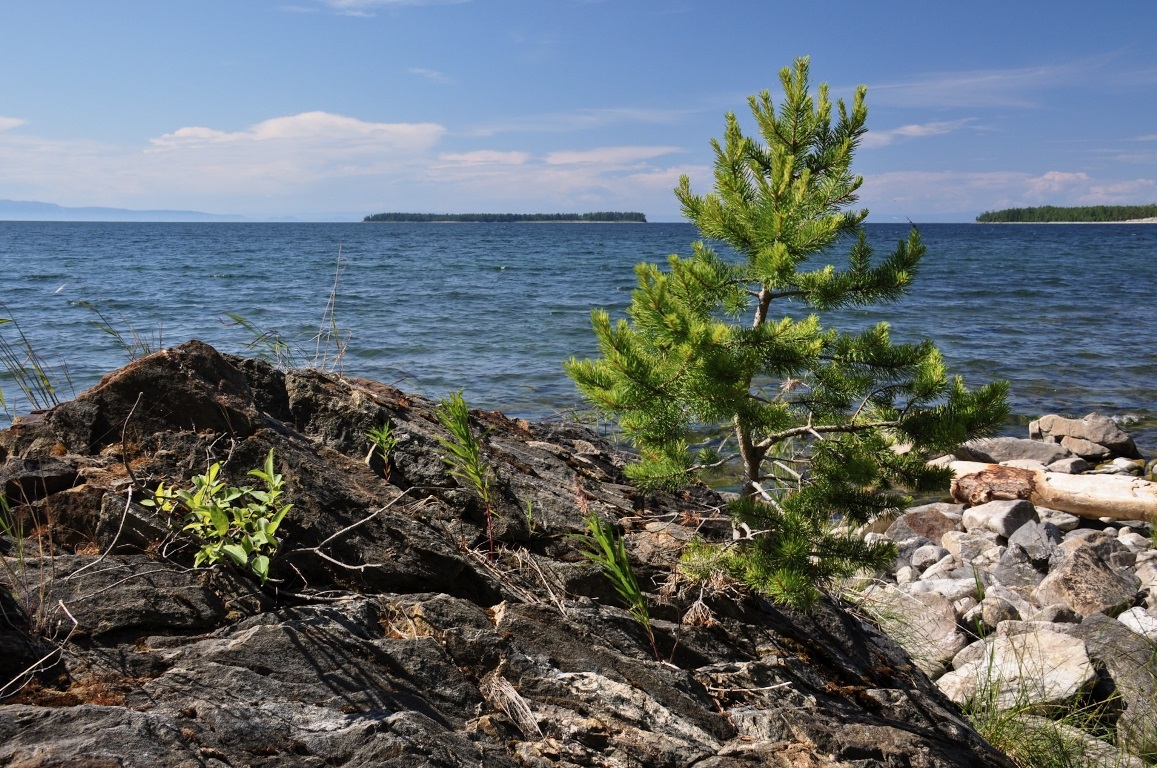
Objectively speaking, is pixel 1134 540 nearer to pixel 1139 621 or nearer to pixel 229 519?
pixel 1139 621

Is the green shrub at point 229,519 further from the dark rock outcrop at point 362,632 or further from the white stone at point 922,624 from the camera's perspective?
the white stone at point 922,624

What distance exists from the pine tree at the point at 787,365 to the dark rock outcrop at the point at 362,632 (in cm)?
32

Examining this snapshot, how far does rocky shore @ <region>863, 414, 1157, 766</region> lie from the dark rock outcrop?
167 centimetres

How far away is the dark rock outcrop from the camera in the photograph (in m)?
1.79

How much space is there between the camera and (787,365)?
10.1 feet

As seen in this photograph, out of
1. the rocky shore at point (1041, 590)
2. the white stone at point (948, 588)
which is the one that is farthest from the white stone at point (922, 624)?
the white stone at point (948, 588)

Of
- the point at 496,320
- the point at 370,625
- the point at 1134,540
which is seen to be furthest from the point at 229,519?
the point at 496,320

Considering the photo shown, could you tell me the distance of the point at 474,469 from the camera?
8.79 feet

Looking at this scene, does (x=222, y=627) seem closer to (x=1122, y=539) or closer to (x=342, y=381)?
(x=342, y=381)

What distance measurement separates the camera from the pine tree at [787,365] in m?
2.93

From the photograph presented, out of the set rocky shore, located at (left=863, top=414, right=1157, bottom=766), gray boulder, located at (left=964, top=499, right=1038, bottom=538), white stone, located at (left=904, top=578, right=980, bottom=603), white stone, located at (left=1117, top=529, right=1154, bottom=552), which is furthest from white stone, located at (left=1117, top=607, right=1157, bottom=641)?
gray boulder, located at (left=964, top=499, right=1038, bottom=538)

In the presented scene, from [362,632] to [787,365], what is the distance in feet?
6.14

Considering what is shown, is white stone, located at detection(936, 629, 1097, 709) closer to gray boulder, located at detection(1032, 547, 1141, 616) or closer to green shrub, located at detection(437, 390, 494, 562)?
gray boulder, located at detection(1032, 547, 1141, 616)

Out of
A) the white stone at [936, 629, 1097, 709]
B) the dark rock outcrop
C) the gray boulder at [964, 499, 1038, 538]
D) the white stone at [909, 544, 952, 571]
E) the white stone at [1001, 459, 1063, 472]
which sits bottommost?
the white stone at [909, 544, 952, 571]
